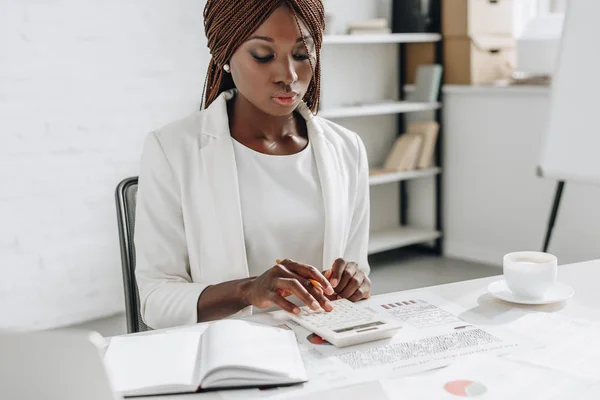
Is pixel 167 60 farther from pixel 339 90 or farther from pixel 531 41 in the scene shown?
pixel 531 41

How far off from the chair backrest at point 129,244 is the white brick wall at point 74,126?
1.65 m

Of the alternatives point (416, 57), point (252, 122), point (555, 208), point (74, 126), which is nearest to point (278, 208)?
point (252, 122)

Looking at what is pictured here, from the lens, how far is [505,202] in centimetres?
376

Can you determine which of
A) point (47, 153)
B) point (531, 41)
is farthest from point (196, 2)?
point (531, 41)

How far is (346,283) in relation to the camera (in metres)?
1.23

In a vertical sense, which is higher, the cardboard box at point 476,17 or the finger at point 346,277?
the cardboard box at point 476,17

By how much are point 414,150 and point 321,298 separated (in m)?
2.82

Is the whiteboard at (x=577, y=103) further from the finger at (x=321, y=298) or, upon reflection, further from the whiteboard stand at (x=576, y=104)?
the finger at (x=321, y=298)

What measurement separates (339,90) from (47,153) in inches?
61.3

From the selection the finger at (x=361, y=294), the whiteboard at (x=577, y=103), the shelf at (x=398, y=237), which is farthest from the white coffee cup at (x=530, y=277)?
the shelf at (x=398, y=237)

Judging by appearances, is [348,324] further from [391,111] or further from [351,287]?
[391,111]

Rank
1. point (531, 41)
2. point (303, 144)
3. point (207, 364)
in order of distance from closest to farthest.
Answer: point (207, 364) → point (303, 144) → point (531, 41)

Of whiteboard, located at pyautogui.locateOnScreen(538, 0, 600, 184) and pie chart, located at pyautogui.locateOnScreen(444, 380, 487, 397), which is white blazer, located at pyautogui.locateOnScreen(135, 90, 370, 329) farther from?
whiteboard, located at pyautogui.locateOnScreen(538, 0, 600, 184)

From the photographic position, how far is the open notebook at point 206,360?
0.89 meters
